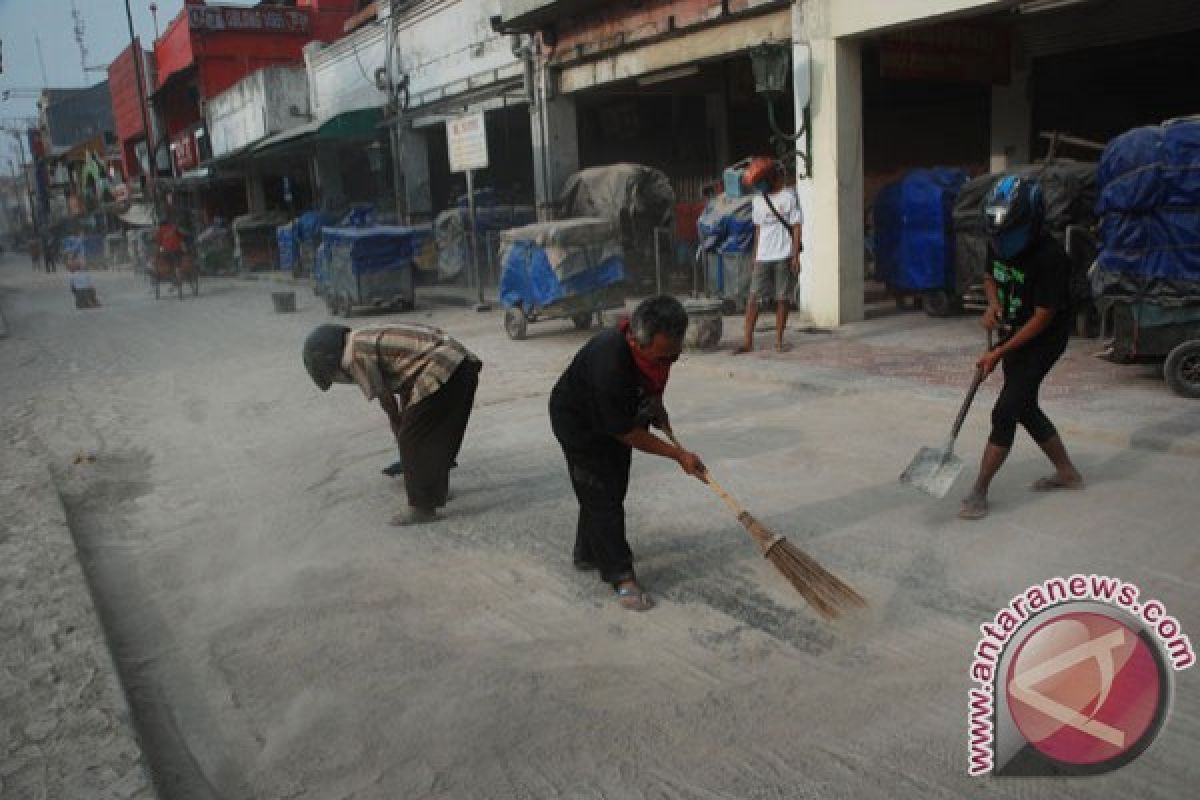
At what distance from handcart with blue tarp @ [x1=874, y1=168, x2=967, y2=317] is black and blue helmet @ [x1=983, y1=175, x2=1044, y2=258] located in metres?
6.01

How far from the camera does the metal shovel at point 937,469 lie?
4434 millimetres

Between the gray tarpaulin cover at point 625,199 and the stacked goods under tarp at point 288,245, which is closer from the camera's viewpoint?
the gray tarpaulin cover at point 625,199

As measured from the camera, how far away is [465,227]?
684 inches

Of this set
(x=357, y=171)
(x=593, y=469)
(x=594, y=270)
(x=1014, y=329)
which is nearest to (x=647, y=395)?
(x=593, y=469)

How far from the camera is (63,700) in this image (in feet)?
10.7

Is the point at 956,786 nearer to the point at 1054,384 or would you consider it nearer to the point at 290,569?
the point at 290,569

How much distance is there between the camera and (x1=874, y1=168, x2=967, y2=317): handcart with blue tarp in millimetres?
10047

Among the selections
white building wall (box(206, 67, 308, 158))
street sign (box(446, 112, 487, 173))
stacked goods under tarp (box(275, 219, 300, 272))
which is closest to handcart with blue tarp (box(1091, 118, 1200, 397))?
street sign (box(446, 112, 487, 173))

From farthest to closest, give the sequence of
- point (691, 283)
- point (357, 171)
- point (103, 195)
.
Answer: point (103, 195)
point (357, 171)
point (691, 283)

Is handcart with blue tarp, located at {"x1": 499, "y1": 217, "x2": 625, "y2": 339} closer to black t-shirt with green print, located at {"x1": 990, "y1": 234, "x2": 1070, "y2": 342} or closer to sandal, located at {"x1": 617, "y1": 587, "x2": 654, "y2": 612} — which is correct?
black t-shirt with green print, located at {"x1": 990, "y1": 234, "x2": 1070, "y2": 342}

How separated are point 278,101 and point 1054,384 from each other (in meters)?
24.0

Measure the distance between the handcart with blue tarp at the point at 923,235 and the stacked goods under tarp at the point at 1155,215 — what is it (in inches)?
141

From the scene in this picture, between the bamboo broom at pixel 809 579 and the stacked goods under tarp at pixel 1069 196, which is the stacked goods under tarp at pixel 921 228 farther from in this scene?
the bamboo broom at pixel 809 579

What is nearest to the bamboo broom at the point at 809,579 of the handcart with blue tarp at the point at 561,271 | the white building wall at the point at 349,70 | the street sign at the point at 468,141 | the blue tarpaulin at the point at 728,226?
the handcart with blue tarp at the point at 561,271
